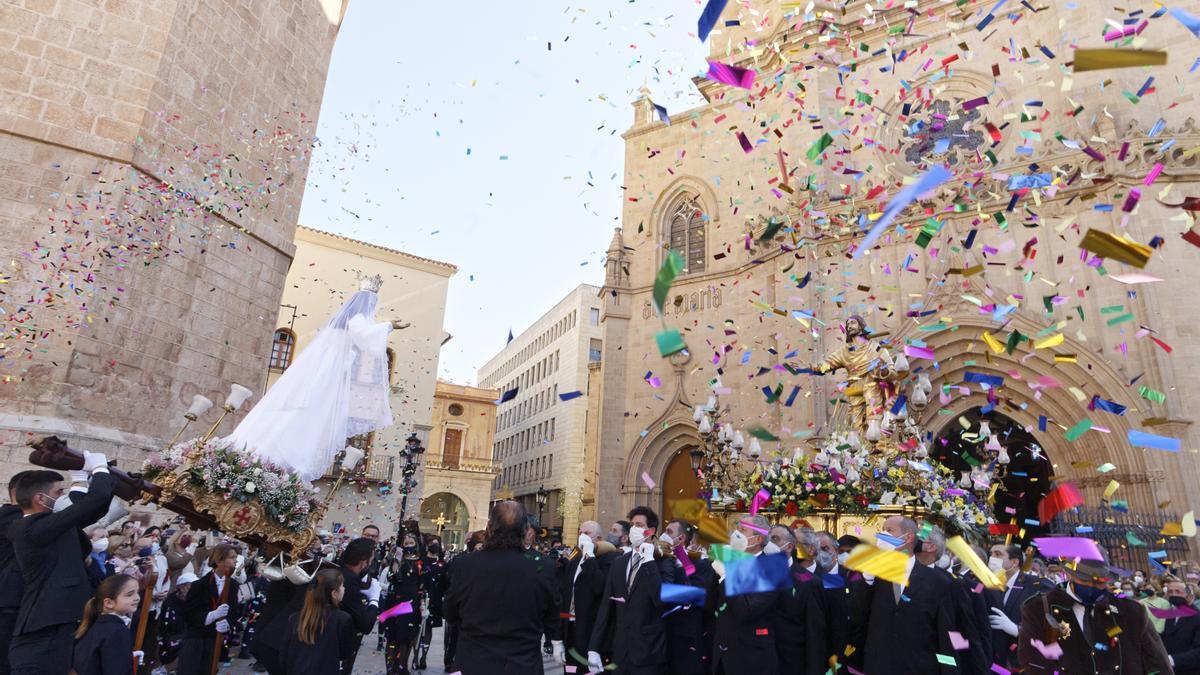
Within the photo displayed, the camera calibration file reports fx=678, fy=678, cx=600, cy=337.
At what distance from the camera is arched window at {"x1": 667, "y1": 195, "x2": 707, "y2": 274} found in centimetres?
1983

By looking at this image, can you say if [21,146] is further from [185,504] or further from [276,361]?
[276,361]

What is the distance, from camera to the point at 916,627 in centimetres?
415

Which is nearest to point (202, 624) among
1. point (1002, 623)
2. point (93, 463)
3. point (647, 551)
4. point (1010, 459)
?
point (93, 463)

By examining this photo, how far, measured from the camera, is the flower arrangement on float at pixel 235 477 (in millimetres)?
5059

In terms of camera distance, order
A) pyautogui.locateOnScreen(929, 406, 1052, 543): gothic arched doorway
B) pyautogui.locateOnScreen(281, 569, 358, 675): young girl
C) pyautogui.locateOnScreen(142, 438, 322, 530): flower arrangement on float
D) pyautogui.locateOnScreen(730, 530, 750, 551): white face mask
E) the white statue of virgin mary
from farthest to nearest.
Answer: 1. pyautogui.locateOnScreen(929, 406, 1052, 543): gothic arched doorway
2. the white statue of virgin mary
3. pyautogui.locateOnScreen(142, 438, 322, 530): flower arrangement on float
4. pyautogui.locateOnScreen(730, 530, 750, 551): white face mask
5. pyautogui.locateOnScreen(281, 569, 358, 675): young girl

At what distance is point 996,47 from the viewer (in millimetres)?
16203

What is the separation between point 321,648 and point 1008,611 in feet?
18.2

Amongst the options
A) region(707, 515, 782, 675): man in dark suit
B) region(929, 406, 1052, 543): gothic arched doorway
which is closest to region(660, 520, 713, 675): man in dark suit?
region(707, 515, 782, 675): man in dark suit

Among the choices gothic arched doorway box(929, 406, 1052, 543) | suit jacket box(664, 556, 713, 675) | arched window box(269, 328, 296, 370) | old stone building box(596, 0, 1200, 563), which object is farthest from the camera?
arched window box(269, 328, 296, 370)

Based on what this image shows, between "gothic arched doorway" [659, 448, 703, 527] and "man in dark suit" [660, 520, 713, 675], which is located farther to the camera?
"gothic arched doorway" [659, 448, 703, 527]

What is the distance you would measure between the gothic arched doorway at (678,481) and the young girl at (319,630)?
48.6 ft

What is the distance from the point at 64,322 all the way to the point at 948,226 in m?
15.8

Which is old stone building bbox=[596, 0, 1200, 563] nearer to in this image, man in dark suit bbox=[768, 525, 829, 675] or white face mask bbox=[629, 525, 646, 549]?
man in dark suit bbox=[768, 525, 829, 675]

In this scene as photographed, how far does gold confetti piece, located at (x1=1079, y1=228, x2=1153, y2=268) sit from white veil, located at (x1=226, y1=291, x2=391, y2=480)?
19.8ft
